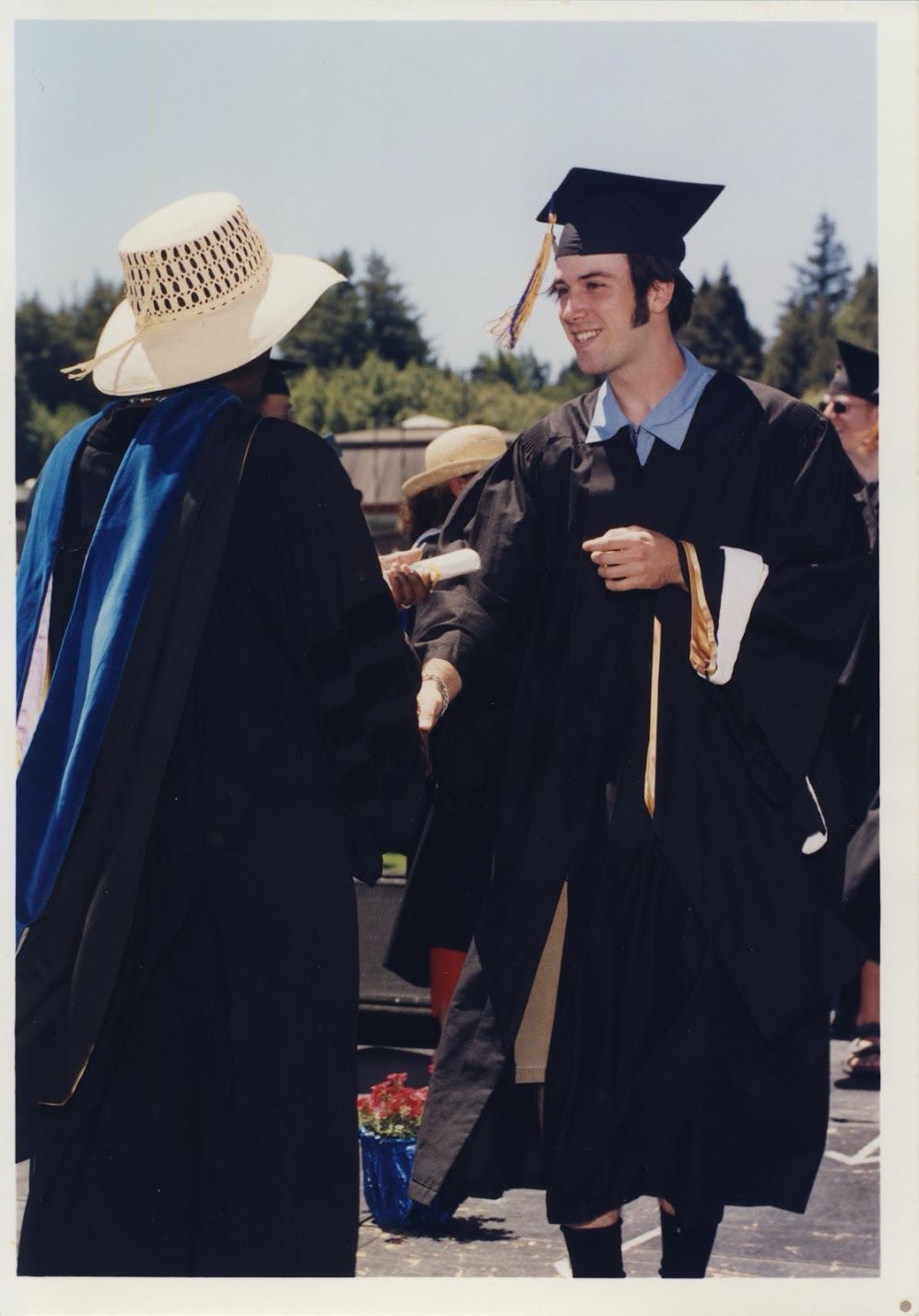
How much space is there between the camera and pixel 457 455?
5.31 m

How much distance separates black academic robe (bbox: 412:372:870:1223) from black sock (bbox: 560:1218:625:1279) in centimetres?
6

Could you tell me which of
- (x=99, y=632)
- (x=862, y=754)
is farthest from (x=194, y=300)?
(x=862, y=754)

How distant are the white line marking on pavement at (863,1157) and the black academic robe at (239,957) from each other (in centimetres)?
271

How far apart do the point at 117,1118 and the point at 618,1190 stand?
1135 mm

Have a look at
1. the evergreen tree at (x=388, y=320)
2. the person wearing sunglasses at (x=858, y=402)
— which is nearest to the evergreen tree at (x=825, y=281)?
the evergreen tree at (x=388, y=320)

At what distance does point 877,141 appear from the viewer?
3.66 metres

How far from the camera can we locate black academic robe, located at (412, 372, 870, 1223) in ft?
12.1

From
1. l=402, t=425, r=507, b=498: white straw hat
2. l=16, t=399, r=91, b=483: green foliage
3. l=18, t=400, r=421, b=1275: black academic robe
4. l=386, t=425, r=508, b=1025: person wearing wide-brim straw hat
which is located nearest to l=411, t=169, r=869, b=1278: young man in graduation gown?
l=386, t=425, r=508, b=1025: person wearing wide-brim straw hat

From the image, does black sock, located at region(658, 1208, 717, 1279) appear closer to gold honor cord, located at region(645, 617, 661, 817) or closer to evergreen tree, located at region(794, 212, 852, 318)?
gold honor cord, located at region(645, 617, 661, 817)

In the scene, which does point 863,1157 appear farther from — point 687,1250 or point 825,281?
point 825,281

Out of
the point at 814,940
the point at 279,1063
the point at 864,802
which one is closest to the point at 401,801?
the point at 279,1063

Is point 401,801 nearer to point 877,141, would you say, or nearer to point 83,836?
point 83,836

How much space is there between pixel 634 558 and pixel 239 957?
1125mm

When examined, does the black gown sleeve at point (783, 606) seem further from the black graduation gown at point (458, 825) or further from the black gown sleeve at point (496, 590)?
the black graduation gown at point (458, 825)
